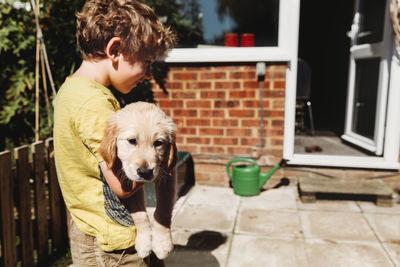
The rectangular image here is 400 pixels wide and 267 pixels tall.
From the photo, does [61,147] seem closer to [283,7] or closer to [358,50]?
[283,7]

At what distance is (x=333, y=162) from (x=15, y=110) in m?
4.26

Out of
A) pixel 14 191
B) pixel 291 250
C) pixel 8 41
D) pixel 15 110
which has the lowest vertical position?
pixel 291 250

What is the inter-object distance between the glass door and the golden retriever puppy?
176 inches

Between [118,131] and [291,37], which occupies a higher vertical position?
[291,37]

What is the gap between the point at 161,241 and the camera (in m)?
1.43

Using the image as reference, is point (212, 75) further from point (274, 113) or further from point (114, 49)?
point (114, 49)

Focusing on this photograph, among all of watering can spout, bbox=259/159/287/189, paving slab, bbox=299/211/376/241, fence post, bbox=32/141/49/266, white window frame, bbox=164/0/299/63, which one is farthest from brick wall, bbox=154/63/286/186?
fence post, bbox=32/141/49/266

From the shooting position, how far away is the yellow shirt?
1.35 m

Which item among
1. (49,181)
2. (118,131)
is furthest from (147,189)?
(118,131)

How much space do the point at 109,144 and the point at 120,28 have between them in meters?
0.54

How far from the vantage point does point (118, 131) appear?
4.17ft

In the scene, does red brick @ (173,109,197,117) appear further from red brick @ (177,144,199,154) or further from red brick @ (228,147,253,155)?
red brick @ (228,147,253,155)

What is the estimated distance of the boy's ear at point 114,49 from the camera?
148 centimetres

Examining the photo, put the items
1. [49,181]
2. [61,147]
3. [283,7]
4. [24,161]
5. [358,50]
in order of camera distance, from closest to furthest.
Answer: [61,147]
[24,161]
[49,181]
[283,7]
[358,50]
